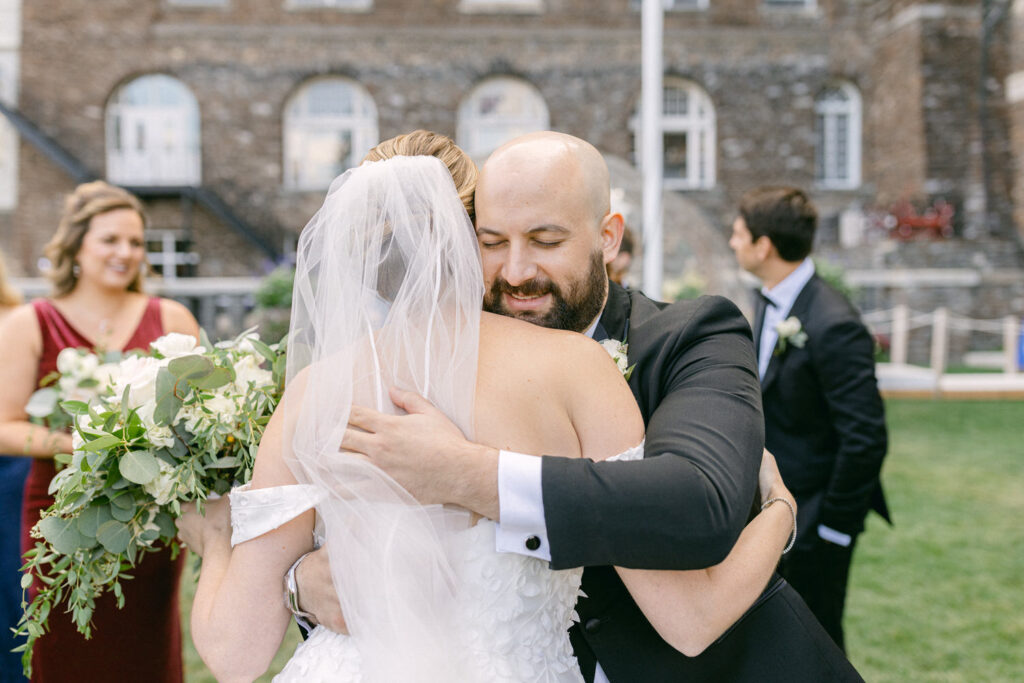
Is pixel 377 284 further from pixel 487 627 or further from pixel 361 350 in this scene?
pixel 487 627

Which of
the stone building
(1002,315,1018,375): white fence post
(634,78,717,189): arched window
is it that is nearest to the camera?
(1002,315,1018,375): white fence post

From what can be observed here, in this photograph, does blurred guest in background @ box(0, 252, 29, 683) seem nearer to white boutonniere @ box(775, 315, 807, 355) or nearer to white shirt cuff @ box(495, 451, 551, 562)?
white shirt cuff @ box(495, 451, 551, 562)

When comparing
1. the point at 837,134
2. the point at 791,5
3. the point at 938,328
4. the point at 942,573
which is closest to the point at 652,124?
the point at 942,573

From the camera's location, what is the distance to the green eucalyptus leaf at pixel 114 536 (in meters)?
2.04

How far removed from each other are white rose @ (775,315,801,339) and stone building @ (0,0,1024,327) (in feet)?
52.8

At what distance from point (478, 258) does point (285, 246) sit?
62.0ft

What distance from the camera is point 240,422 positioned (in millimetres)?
2152

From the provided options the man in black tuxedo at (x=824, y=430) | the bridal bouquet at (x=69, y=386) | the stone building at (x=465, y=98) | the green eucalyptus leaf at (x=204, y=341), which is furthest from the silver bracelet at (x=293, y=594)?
the stone building at (x=465, y=98)

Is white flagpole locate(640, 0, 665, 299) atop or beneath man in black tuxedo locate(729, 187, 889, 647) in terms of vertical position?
atop

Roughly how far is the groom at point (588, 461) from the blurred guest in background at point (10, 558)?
2748mm

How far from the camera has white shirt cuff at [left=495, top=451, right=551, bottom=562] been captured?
1509mm

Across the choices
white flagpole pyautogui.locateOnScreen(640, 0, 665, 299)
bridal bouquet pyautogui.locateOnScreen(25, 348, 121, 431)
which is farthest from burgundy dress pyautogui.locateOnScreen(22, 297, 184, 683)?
white flagpole pyautogui.locateOnScreen(640, 0, 665, 299)

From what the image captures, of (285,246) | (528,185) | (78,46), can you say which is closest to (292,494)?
(528,185)

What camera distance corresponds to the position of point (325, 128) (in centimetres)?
2000
